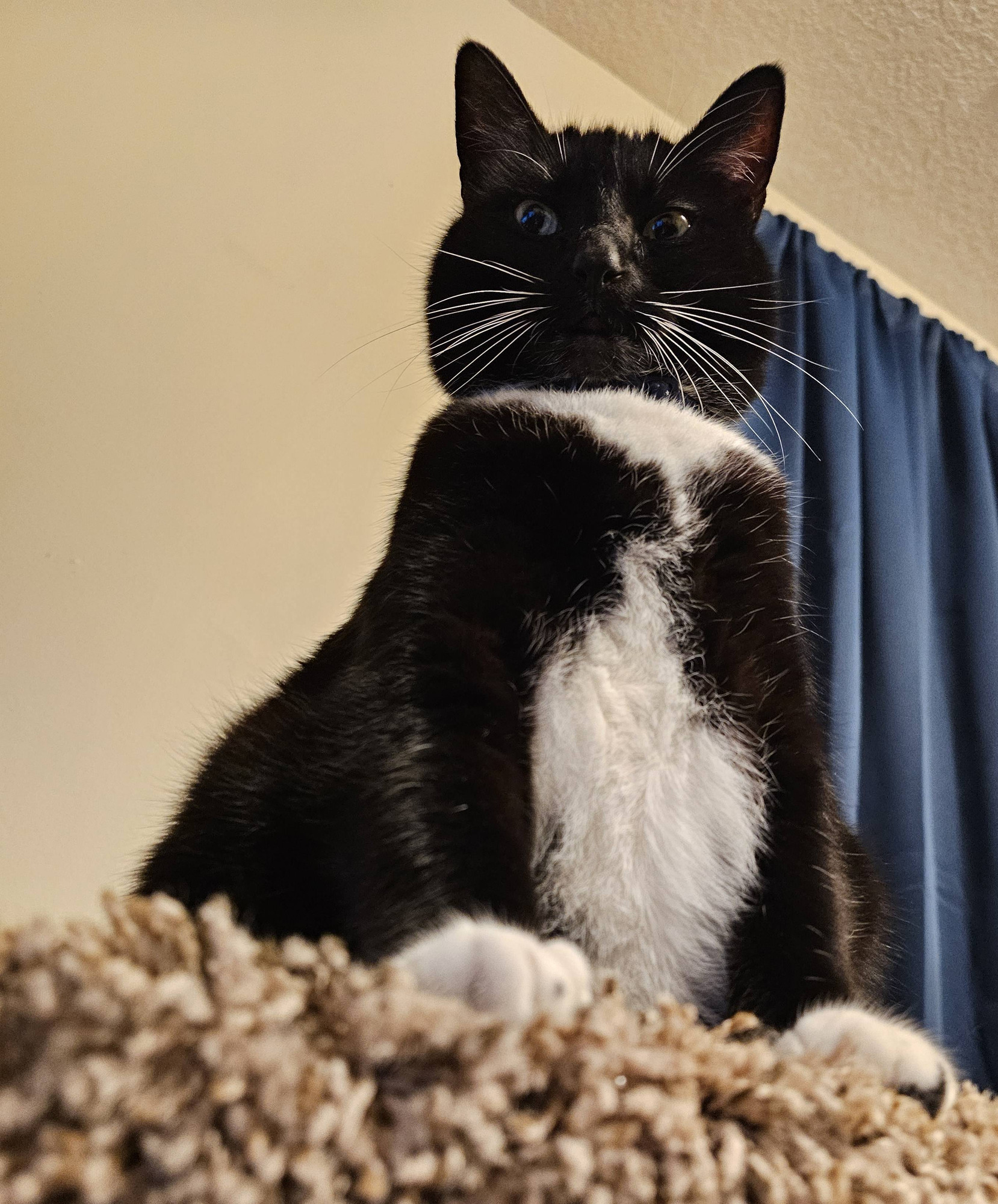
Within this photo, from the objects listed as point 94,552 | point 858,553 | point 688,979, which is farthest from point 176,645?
point 858,553

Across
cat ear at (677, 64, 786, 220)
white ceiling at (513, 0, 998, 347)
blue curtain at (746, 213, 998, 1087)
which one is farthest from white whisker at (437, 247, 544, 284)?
white ceiling at (513, 0, 998, 347)

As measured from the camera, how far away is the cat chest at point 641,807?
64 cm

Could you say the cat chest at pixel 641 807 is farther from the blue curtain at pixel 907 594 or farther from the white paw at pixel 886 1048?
the blue curtain at pixel 907 594

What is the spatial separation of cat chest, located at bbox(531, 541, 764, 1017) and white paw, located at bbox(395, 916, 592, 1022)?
0.17 m

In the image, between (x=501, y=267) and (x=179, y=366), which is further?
(x=179, y=366)

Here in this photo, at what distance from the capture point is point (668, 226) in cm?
93

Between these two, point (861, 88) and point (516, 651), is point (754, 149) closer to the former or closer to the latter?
point (516, 651)

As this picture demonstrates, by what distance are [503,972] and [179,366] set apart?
3.78 feet

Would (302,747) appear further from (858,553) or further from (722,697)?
(858,553)

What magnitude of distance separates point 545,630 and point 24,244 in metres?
1.10

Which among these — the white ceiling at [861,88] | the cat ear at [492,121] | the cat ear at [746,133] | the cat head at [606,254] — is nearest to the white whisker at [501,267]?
the cat head at [606,254]

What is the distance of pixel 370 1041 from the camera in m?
0.36

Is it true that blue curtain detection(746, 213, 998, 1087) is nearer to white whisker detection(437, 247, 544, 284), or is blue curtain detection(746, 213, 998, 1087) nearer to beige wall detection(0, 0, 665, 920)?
white whisker detection(437, 247, 544, 284)

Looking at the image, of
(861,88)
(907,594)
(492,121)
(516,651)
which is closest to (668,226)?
(492,121)
